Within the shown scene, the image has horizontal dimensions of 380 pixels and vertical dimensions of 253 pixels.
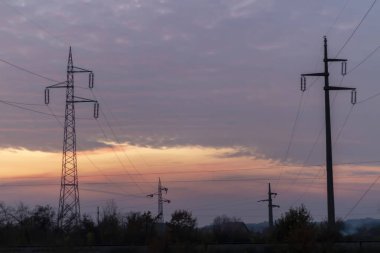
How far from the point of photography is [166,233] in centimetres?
5969

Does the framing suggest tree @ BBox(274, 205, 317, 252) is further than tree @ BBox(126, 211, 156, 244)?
No

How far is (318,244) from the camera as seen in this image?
169 ft

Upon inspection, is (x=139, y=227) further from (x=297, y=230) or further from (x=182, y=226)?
(x=297, y=230)

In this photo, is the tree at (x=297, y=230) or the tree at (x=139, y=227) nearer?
the tree at (x=297, y=230)

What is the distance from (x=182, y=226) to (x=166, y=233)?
4045mm

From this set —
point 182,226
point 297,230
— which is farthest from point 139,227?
point 297,230

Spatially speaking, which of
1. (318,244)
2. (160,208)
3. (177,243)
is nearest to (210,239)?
(177,243)

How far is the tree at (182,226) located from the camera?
201 feet

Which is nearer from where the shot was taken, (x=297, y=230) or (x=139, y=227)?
(x=297, y=230)

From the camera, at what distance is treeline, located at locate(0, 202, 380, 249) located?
53.0 meters

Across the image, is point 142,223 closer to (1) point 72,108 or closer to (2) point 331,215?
(1) point 72,108

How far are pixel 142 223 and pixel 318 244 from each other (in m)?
22.2

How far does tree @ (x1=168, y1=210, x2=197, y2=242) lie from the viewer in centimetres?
6122

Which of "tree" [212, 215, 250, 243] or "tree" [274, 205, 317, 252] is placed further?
"tree" [212, 215, 250, 243]
